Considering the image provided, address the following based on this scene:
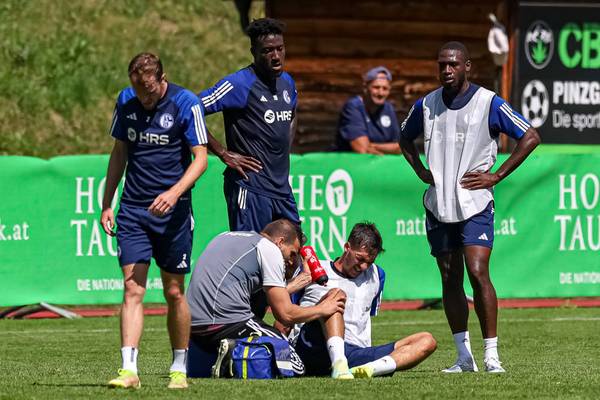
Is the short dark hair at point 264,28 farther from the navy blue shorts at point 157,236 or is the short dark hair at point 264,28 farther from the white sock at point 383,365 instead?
the white sock at point 383,365

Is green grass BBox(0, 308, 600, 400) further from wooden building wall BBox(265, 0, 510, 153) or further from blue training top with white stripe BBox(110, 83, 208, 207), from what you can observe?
wooden building wall BBox(265, 0, 510, 153)

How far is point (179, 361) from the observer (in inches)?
356

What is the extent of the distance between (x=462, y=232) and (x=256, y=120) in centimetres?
178

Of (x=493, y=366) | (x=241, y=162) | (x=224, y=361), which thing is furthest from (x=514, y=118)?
(x=224, y=361)

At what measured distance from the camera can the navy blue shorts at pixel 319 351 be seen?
32.7 feet

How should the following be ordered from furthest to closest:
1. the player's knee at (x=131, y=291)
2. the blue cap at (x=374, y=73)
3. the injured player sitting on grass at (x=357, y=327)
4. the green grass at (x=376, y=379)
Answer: the blue cap at (x=374, y=73), the injured player sitting on grass at (x=357, y=327), the player's knee at (x=131, y=291), the green grass at (x=376, y=379)

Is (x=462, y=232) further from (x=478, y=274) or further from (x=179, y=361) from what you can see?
(x=179, y=361)

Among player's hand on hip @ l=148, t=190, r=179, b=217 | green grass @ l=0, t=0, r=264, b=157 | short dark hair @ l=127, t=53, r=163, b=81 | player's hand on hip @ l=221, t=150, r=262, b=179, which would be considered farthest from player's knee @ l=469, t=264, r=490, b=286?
green grass @ l=0, t=0, r=264, b=157

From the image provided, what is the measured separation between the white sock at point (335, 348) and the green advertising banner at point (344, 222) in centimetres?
561

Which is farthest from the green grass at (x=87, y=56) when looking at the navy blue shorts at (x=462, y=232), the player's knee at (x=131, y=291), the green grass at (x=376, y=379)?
the player's knee at (x=131, y=291)

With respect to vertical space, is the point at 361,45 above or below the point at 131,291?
above

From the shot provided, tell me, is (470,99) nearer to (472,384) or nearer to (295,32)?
(472,384)

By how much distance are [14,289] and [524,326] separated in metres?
5.19

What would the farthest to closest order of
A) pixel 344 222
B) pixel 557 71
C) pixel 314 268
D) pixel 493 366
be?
pixel 557 71 < pixel 344 222 < pixel 493 366 < pixel 314 268
